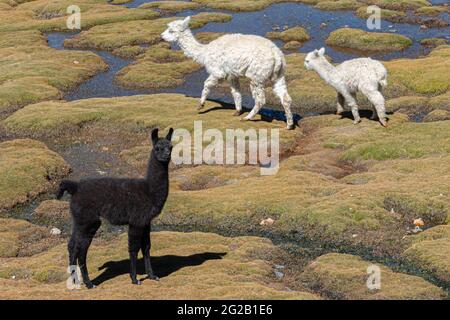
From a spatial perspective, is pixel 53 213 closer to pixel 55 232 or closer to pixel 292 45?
pixel 55 232

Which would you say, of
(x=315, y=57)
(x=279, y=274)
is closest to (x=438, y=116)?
(x=315, y=57)

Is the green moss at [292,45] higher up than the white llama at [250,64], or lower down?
lower down

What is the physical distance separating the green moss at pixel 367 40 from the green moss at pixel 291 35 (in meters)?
2.53

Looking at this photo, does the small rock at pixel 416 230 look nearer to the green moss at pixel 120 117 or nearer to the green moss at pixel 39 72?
the green moss at pixel 120 117

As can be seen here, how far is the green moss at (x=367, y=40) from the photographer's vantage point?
182ft

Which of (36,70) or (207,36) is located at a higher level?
(36,70)

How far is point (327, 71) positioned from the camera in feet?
113

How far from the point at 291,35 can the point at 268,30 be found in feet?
12.4

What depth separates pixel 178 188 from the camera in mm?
28125

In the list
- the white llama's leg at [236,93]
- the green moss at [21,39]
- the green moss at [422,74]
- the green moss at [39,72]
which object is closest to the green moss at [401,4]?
the green moss at [422,74]

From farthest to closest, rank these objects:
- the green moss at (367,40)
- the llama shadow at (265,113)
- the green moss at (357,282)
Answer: the green moss at (367,40) → the llama shadow at (265,113) → the green moss at (357,282)

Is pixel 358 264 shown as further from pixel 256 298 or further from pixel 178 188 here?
pixel 178 188

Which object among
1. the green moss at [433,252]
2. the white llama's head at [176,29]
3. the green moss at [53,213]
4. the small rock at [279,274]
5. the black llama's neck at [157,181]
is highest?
the black llama's neck at [157,181]

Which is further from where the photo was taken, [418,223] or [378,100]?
[378,100]
